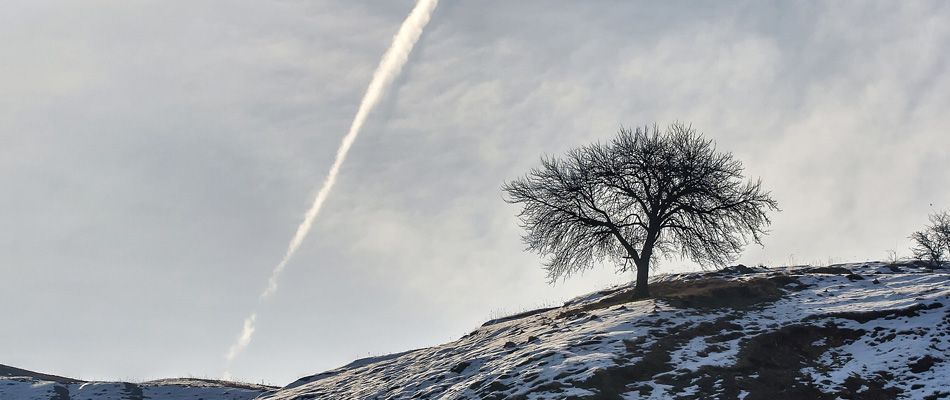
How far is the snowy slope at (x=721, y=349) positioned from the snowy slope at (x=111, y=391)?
39.4ft

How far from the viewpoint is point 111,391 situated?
4412 cm

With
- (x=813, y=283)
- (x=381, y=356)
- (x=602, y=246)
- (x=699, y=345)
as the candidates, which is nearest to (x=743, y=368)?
(x=699, y=345)

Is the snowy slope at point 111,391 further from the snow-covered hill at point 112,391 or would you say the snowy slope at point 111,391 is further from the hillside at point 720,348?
the hillside at point 720,348

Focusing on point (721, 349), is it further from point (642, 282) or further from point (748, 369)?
point (642, 282)

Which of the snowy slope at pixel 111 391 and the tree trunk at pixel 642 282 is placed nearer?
the tree trunk at pixel 642 282

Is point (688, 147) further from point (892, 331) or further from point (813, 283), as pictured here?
point (892, 331)

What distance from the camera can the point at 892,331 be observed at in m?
25.5

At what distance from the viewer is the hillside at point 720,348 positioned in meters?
22.3

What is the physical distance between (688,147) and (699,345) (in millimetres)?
13721

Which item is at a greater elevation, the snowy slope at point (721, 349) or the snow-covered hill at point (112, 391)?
the snow-covered hill at point (112, 391)

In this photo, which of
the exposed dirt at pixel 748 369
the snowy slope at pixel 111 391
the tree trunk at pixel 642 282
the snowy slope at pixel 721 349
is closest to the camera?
the exposed dirt at pixel 748 369

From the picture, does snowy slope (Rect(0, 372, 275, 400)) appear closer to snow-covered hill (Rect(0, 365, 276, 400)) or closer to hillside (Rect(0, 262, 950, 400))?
snow-covered hill (Rect(0, 365, 276, 400))

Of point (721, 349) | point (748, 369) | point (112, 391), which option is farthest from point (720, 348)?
point (112, 391)

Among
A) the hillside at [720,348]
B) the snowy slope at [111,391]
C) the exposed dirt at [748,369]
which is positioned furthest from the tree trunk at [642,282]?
the snowy slope at [111,391]
